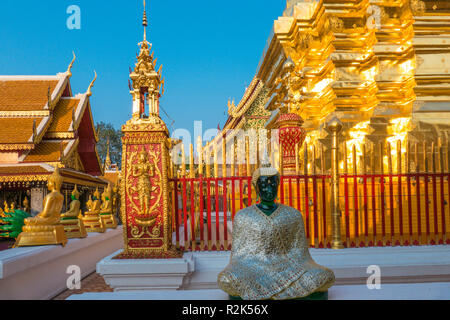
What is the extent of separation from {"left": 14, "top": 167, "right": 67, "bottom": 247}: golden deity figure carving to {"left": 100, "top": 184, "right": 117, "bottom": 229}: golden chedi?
11.6 ft

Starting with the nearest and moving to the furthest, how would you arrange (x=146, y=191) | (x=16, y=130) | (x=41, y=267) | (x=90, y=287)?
1. (x=146, y=191)
2. (x=41, y=267)
3. (x=90, y=287)
4. (x=16, y=130)

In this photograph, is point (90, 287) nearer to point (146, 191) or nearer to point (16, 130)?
point (146, 191)

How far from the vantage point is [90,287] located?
5977 millimetres

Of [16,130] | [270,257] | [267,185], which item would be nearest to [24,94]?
[16,130]

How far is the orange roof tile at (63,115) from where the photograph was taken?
12.9 meters

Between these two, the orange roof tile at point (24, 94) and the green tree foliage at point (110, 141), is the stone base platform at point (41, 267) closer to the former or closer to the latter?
the orange roof tile at point (24, 94)

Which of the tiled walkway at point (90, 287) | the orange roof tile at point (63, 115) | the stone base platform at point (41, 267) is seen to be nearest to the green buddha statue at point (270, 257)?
the stone base platform at point (41, 267)

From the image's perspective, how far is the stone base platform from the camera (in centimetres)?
432

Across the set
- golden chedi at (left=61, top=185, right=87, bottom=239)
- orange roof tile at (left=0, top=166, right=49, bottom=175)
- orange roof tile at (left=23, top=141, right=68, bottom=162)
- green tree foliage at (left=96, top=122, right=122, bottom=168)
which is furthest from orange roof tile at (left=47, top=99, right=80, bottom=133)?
green tree foliage at (left=96, top=122, right=122, bottom=168)

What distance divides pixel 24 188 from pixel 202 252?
9.92 m

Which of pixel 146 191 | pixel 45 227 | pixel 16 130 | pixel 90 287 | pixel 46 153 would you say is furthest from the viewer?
pixel 46 153

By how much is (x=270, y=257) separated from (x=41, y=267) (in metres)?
3.69

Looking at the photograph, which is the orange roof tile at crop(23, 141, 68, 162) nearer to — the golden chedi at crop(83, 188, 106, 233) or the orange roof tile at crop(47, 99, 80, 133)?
the orange roof tile at crop(47, 99, 80, 133)
